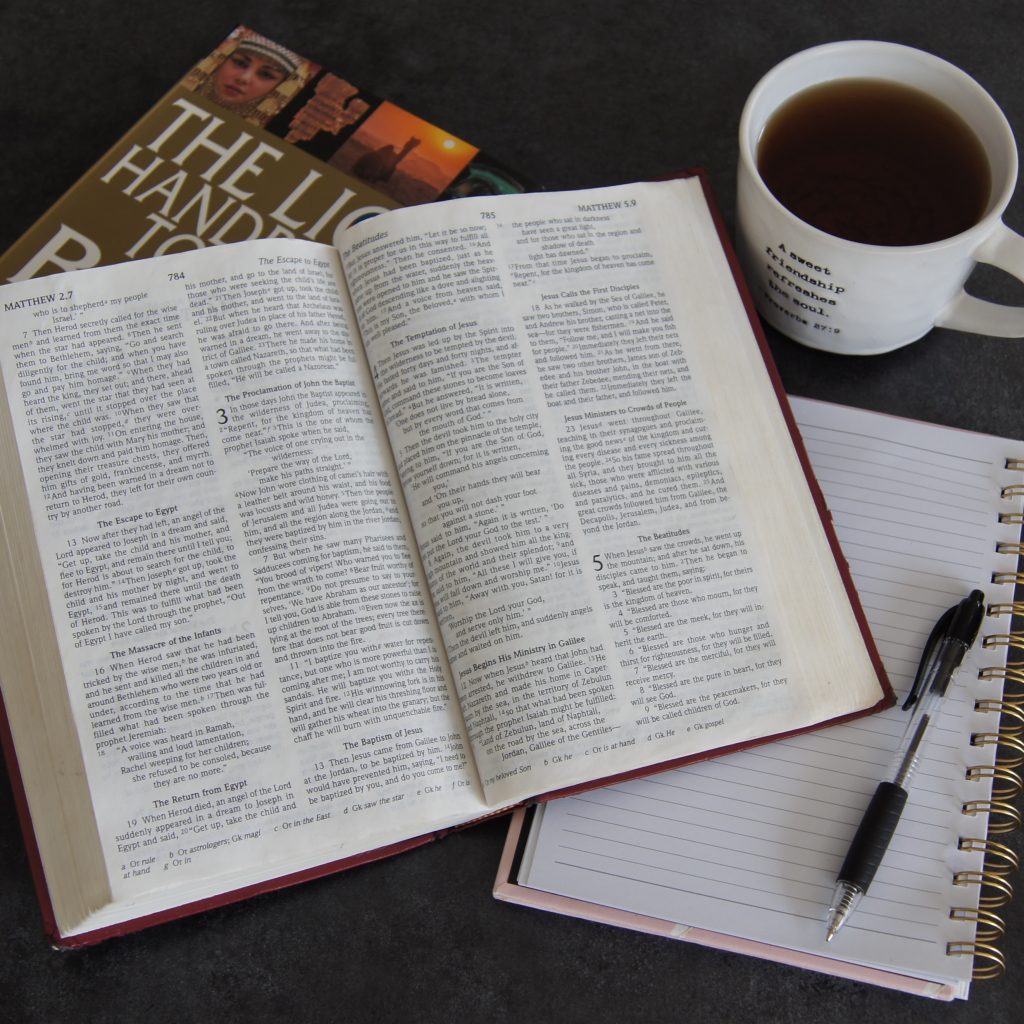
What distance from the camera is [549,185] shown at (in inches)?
30.7

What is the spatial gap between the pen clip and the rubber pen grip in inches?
2.1

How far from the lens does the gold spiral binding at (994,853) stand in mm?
606

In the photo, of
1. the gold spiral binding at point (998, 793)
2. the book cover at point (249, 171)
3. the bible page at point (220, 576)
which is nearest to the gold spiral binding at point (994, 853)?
the gold spiral binding at point (998, 793)

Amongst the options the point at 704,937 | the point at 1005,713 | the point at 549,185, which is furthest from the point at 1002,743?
the point at 549,185

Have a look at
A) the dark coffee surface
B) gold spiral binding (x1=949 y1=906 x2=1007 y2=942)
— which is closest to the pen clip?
gold spiral binding (x1=949 y1=906 x2=1007 y2=942)

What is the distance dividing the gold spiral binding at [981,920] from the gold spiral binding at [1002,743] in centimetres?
8

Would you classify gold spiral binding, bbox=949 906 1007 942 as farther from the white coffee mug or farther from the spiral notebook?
the white coffee mug

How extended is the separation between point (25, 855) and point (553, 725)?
0.32 metres

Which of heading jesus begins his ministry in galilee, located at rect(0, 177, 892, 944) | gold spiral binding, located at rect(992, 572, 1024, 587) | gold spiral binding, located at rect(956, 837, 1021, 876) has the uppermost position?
heading jesus begins his ministry in galilee, located at rect(0, 177, 892, 944)

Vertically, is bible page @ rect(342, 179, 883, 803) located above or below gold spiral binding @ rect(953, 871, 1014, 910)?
above

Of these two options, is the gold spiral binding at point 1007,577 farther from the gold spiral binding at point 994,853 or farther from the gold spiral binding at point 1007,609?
the gold spiral binding at point 994,853

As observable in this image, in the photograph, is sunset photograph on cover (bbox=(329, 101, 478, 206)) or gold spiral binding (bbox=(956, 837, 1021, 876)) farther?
sunset photograph on cover (bbox=(329, 101, 478, 206))

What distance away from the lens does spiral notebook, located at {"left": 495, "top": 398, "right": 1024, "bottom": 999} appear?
0.59m

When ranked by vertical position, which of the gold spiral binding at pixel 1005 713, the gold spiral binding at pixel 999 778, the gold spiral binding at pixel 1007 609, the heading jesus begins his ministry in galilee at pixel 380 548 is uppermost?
the heading jesus begins his ministry in galilee at pixel 380 548
